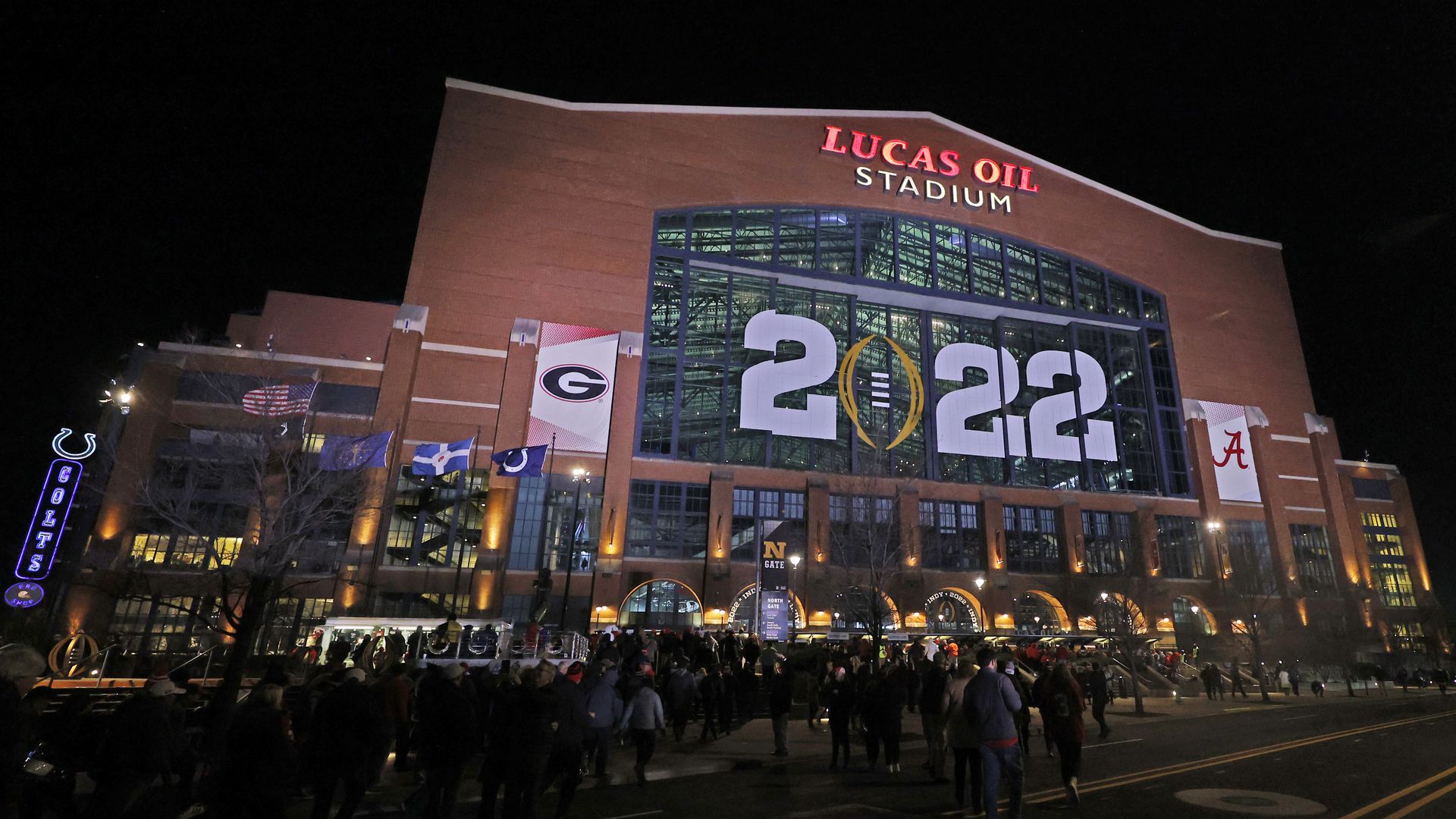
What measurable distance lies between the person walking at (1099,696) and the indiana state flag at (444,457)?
30140 mm

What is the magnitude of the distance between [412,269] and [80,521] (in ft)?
72.5

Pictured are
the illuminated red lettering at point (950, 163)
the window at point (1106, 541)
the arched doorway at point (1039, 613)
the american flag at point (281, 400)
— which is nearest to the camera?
the american flag at point (281, 400)

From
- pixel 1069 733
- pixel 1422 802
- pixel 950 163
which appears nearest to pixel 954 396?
pixel 950 163

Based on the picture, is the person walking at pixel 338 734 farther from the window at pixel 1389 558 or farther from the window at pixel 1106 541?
the window at pixel 1389 558

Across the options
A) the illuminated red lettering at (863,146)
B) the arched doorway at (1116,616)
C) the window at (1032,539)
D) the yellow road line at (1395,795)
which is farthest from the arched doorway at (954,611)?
the yellow road line at (1395,795)

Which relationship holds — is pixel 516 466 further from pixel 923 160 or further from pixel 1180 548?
pixel 1180 548

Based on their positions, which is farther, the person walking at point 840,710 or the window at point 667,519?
the window at point 667,519

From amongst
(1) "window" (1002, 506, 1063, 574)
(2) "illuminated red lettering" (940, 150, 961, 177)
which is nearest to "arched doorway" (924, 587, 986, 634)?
(1) "window" (1002, 506, 1063, 574)

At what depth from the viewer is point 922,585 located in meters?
45.5

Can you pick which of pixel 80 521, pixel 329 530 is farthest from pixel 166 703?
pixel 80 521

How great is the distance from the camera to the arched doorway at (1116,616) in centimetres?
3947

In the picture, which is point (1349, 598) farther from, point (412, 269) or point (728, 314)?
point (412, 269)

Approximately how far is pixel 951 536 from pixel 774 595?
2927 centimetres

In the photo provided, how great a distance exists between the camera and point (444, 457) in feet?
126
